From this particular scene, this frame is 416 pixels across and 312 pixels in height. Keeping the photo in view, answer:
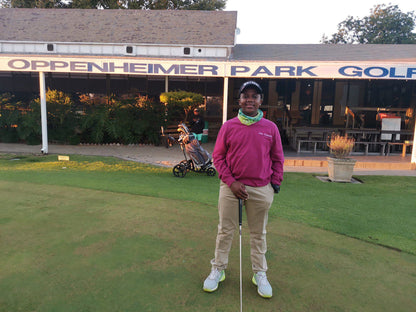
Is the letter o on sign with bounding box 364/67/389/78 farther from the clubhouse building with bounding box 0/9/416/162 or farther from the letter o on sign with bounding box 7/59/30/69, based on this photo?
the letter o on sign with bounding box 7/59/30/69

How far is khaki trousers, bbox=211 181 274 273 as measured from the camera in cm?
288

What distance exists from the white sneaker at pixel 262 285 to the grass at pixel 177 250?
6 centimetres

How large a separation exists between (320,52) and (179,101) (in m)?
9.08

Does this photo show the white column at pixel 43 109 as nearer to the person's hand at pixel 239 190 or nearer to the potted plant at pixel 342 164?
the potted plant at pixel 342 164

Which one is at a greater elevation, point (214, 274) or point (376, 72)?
point (376, 72)

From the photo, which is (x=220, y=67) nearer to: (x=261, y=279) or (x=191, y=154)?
(x=191, y=154)

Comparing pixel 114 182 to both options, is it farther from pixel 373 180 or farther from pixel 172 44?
pixel 172 44

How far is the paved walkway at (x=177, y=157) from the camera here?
32.4 feet

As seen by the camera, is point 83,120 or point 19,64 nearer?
point 19,64

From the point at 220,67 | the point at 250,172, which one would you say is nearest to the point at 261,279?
the point at 250,172

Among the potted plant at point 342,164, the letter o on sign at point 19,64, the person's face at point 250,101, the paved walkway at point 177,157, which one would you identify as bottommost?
the paved walkway at point 177,157

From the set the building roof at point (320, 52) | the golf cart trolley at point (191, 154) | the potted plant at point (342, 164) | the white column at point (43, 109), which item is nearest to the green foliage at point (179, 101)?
the building roof at point (320, 52)

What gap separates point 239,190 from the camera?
278cm

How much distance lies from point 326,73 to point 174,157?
560cm
